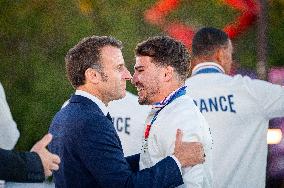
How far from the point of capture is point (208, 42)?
4.18m

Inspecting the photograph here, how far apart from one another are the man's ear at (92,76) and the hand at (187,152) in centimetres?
60

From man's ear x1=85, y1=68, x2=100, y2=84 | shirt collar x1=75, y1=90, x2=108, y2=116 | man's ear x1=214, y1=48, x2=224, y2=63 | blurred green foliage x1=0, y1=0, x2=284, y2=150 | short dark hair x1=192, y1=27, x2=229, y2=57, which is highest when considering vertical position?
blurred green foliage x1=0, y1=0, x2=284, y2=150

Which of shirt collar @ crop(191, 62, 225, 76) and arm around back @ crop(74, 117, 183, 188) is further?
shirt collar @ crop(191, 62, 225, 76)

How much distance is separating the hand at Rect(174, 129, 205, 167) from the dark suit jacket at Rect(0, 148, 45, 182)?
0.66m

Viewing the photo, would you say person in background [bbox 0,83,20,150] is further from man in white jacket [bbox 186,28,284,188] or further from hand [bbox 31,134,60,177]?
hand [bbox 31,134,60,177]

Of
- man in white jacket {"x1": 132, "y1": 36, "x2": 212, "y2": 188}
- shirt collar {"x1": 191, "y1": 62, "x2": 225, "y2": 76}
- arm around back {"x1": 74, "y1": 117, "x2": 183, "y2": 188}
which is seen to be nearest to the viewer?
arm around back {"x1": 74, "y1": 117, "x2": 183, "y2": 188}

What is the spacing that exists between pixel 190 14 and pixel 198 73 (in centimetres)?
453

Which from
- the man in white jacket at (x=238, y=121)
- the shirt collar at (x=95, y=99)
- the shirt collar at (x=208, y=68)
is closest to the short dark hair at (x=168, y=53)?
the shirt collar at (x=95, y=99)

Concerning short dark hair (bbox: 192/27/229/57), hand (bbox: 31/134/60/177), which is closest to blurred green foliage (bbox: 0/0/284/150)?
short dark hair (bbox: 192/27/229/57)

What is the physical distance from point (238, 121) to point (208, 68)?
42cm

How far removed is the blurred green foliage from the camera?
326 inches

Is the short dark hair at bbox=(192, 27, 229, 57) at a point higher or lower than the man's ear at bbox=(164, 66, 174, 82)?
higher

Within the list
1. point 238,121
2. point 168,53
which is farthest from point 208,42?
point 168,53

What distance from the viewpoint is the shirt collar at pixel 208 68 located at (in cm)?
404
